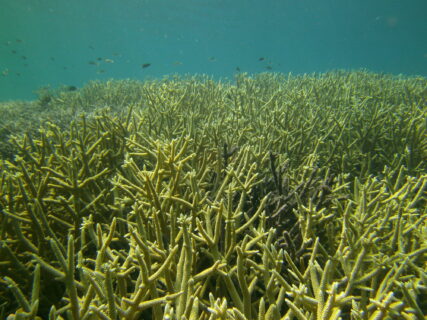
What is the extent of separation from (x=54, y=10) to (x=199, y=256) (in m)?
75.1

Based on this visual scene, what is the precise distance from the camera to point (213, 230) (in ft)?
6.84

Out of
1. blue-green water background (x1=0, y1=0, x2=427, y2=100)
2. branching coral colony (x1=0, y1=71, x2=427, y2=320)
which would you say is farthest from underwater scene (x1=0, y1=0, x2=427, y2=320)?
blue-green water background (x1=0, y1=0, x2=427, y2=100)

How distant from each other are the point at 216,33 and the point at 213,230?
346ft

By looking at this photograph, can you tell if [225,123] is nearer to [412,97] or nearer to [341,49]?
[412,97]

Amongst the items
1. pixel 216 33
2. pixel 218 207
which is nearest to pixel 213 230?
pixel 218 207

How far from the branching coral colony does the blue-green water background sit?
16578mm

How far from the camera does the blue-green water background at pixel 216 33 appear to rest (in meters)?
60.1

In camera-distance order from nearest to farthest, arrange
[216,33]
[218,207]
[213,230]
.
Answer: [218,207] → [213,230] → [216,33]

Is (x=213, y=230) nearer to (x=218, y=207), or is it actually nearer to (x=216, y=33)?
(x=218, y=207)

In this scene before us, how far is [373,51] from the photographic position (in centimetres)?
12725

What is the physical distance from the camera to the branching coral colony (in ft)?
4.06

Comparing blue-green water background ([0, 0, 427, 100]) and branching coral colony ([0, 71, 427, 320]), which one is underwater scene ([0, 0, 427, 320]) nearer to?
branching coral colony ([0, 71, 427, 320])

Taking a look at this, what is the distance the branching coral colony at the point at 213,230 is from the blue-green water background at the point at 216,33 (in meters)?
16.6

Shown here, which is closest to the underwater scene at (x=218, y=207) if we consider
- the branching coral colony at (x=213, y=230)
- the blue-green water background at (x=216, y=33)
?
the branching coral colony at (x=213, y=230)
